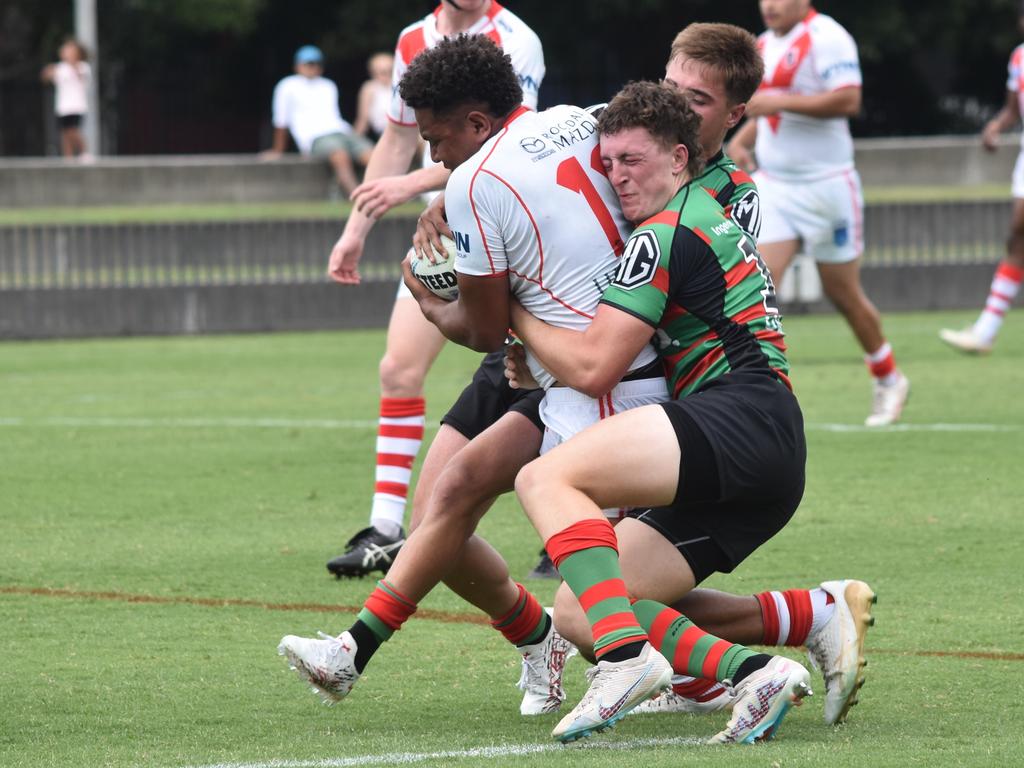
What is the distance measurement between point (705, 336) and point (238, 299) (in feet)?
40.5

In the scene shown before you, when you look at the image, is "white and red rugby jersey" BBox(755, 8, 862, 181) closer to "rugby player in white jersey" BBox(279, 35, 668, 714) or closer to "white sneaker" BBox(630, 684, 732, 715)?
"rugby player in white jersey" BBox(279, 35, 668, 714)

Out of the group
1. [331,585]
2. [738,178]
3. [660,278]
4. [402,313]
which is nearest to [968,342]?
[402,313]

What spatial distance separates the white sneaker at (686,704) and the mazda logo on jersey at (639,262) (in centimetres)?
112

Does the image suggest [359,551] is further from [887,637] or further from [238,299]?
[238,299]

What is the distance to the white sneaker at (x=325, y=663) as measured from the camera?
5070 millimetres

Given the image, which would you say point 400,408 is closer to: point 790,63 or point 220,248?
point 790,63

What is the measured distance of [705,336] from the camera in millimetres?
4969

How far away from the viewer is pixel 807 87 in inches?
420

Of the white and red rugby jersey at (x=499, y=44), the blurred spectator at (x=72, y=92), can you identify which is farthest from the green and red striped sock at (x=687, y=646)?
the blurred spectator at (x=72, y=92)

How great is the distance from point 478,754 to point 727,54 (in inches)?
83.3

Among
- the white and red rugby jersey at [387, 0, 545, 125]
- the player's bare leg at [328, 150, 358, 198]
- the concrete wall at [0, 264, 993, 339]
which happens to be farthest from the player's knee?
the player's bare leg at [328, 150, 358, 198]

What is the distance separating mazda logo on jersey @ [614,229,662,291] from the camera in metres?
4.79

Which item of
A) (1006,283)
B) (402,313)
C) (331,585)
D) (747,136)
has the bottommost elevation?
(331,585)

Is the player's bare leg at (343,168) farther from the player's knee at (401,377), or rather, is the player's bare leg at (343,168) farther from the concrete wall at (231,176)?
the player's knee at (401,377)
